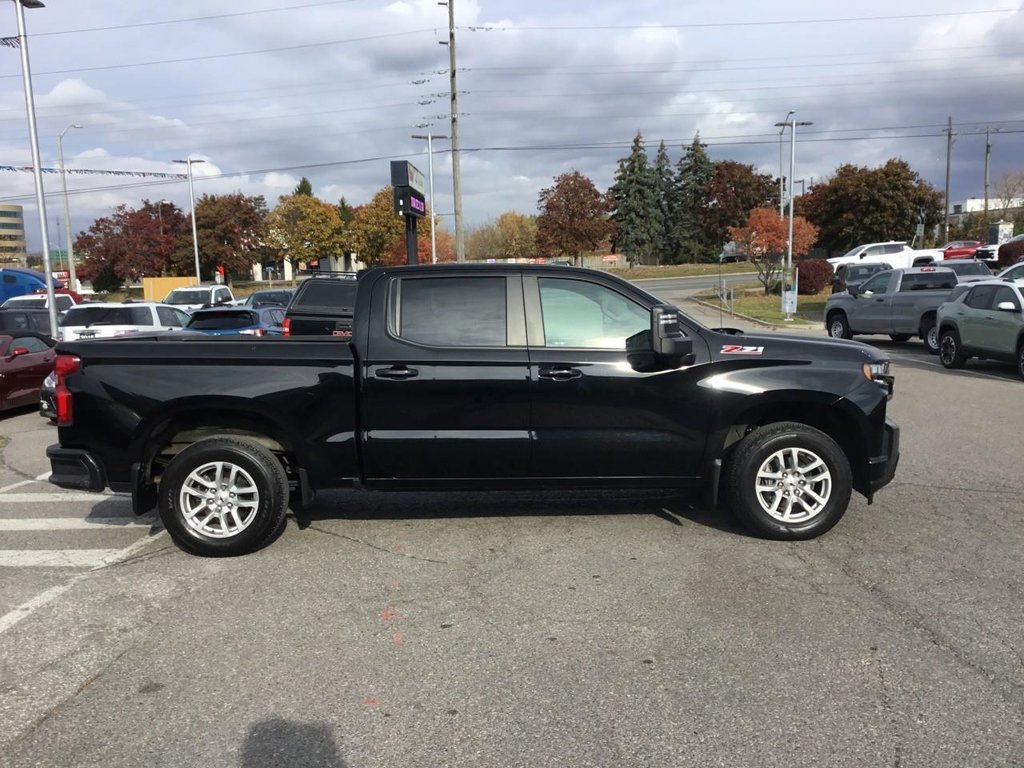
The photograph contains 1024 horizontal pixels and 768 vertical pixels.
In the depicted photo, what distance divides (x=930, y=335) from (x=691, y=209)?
64.4m

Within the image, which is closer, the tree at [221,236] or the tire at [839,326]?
the tire at [839,326]

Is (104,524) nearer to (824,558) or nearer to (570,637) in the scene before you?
(570,637)

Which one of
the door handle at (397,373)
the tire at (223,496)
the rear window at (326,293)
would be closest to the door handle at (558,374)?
the door handle at (397,373)

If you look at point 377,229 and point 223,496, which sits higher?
point 377,229

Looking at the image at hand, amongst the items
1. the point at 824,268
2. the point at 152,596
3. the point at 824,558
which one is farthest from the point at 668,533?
the point at 824,268

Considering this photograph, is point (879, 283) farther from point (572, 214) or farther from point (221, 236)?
point (221, 236)

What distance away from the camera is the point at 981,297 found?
14.4 meters

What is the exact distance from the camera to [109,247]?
203ft

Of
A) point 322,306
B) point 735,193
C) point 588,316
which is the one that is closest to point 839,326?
point 322,306

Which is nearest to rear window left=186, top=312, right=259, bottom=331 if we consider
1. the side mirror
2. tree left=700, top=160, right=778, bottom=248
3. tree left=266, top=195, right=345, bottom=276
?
the side mirror

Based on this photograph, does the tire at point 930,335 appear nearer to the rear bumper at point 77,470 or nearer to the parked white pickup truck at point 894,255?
the parked white pickup truck at point 894,255

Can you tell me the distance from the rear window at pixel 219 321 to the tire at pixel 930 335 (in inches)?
537

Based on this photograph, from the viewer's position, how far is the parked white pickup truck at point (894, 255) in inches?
1330

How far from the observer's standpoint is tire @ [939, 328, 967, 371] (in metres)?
14.9
